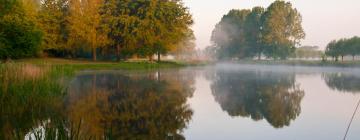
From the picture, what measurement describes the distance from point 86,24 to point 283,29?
4616 centimetres

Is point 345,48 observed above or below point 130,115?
above

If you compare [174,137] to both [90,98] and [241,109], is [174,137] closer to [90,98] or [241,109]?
Answer: [241,109]

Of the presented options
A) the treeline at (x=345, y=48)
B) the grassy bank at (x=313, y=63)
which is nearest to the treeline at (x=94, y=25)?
the grassy bank at (x=313, y=63)

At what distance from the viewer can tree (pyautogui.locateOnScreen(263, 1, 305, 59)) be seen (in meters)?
84.0

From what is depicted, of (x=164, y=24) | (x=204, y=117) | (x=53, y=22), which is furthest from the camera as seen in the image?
(x=164, y=24)

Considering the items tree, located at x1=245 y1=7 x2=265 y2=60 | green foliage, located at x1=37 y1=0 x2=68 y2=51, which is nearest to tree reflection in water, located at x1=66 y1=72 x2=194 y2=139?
green foliage, located at x1=37 y1=0 x2=68 y2=51

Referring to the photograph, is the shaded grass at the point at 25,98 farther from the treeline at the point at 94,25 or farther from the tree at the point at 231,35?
the tree at the point at 231,35

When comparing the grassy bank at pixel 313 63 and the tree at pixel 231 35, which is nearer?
the grassy bank at pixel 313 63

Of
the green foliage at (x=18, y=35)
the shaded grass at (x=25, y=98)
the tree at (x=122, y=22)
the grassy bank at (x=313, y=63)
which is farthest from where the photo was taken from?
the grassy bank at (x=313, y=63)

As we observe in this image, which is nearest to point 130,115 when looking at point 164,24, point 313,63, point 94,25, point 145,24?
point 94,25

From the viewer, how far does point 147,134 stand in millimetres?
9875

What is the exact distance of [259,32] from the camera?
94.9 metres

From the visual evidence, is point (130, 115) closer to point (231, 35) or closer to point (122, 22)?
point (122, 22)

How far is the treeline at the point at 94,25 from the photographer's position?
51.0 meters
